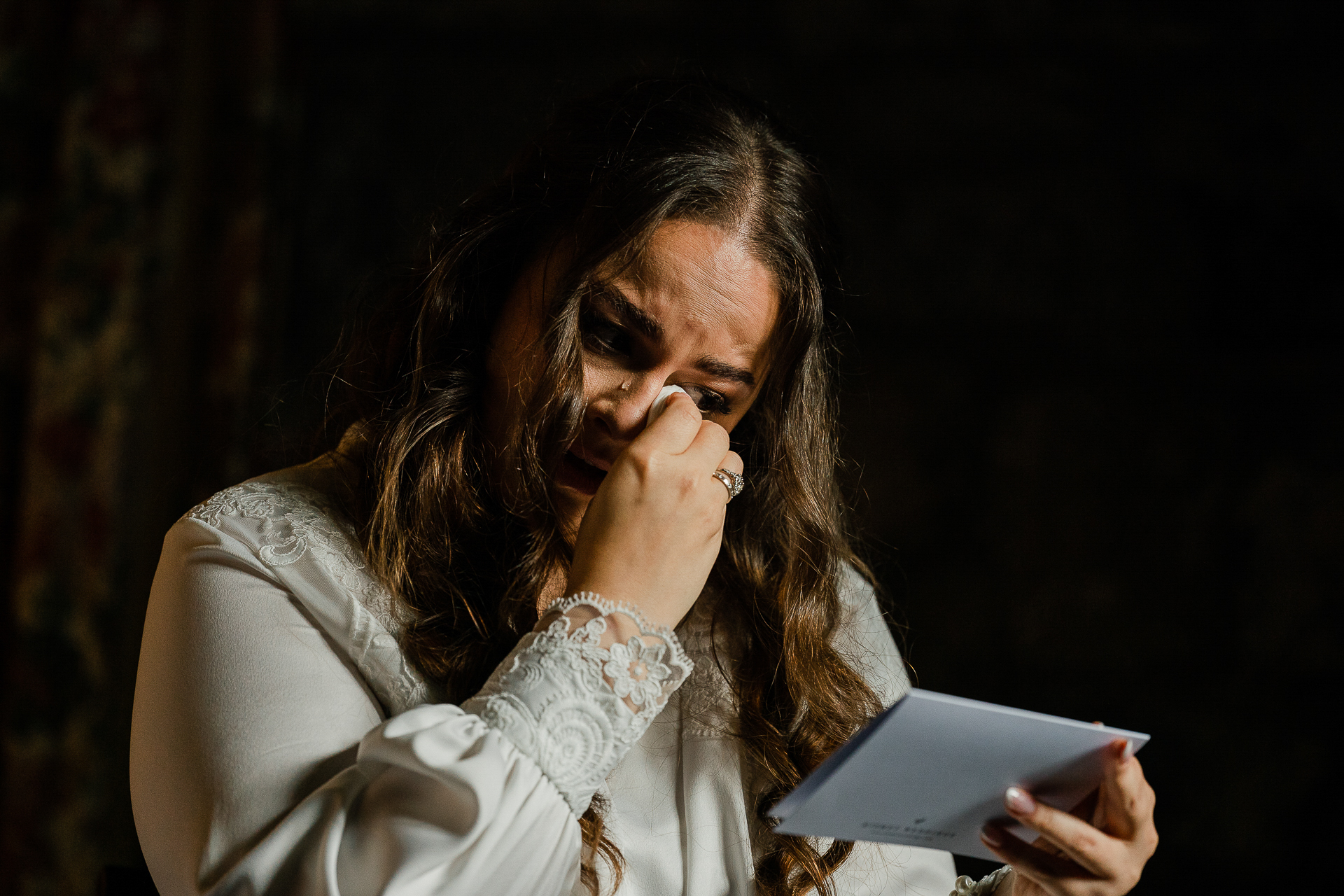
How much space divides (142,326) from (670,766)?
5.01 ft

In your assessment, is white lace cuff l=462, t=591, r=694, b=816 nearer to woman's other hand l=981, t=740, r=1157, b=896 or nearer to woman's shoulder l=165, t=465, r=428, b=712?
woman's shoulder l=165, t=465, r=428, b=712

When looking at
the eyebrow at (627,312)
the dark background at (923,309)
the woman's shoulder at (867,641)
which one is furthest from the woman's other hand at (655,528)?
the dark background at (923,309)

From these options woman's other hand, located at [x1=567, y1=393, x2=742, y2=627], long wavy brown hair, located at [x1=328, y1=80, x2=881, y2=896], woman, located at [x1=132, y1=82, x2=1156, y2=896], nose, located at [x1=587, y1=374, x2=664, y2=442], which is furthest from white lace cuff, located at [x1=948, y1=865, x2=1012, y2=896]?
nose, located at [x1=587, y1=374, x2=664, y2=442]

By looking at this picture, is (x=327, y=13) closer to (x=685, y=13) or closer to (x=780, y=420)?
(x=685, y=13)

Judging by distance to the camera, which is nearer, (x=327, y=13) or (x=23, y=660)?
(x=23, y=660)

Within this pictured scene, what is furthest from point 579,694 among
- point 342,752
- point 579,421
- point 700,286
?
point 700,286

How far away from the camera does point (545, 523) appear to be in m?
1.12

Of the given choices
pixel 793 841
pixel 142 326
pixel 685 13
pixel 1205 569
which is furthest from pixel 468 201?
pixel 1205 569

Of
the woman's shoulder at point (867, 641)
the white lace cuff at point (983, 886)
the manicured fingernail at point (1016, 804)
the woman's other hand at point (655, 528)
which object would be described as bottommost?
the white lace cuff at point (983, 886)

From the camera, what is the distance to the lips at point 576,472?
3.77 ft

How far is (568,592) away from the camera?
0.92m

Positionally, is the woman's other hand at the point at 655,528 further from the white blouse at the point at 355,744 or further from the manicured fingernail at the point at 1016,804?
the manicured fingernail at the point at 1016,804

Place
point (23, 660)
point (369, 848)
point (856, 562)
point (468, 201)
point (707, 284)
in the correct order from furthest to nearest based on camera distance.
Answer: point (23, 660) < point (856, 562) < point (468, 201) < point (707, 284) < point (369, 848)

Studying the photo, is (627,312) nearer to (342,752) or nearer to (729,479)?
(729,479)
